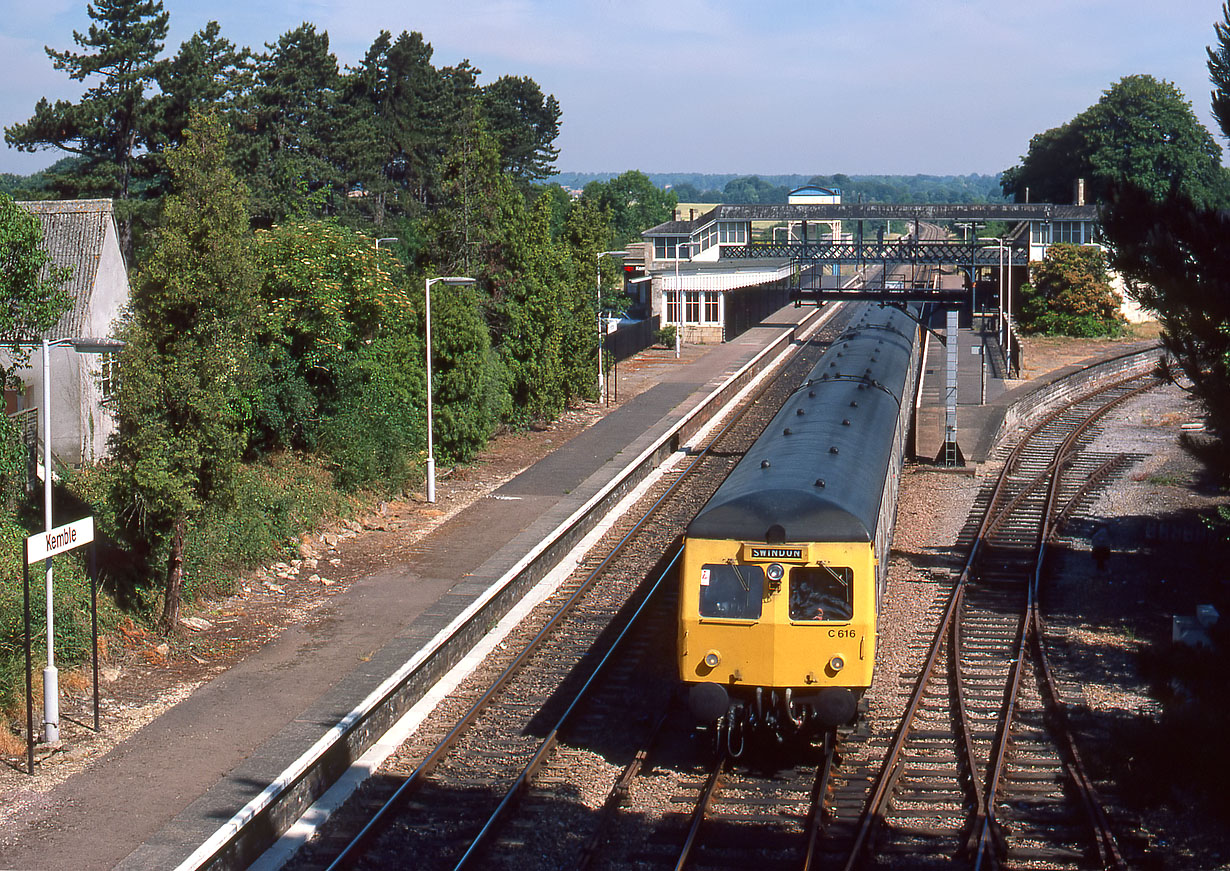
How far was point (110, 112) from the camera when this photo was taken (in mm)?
46406

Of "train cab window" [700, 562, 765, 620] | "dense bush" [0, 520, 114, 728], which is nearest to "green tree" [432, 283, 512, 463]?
"dense bush" [0, 520, 114, 728]

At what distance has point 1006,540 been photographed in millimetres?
23859

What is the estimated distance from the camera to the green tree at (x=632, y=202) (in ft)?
376

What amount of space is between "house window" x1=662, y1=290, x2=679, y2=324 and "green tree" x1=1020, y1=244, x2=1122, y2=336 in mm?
17782

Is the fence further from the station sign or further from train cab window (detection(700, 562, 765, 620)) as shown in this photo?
train cab window (detection(700, 562, 765, 620))

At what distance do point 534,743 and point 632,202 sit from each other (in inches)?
4776

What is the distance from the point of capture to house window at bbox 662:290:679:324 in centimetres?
6062

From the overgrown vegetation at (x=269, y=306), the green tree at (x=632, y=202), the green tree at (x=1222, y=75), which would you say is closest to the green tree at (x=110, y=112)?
the overgrown vegetation at (x=269, y=306)

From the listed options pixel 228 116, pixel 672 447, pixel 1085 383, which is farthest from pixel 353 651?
pixel 228 116

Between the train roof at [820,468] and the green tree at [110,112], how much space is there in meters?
32.5

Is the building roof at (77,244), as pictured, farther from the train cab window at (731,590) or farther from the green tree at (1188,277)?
the green tree at (1188,277)

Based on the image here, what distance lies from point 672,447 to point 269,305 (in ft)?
40.5

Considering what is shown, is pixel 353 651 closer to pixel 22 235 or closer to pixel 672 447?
pixel 22 235

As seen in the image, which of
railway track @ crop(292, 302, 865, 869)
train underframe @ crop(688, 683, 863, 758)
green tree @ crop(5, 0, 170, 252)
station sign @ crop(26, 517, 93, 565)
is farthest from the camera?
green tree @ crop(5, 0, 170, 252)
